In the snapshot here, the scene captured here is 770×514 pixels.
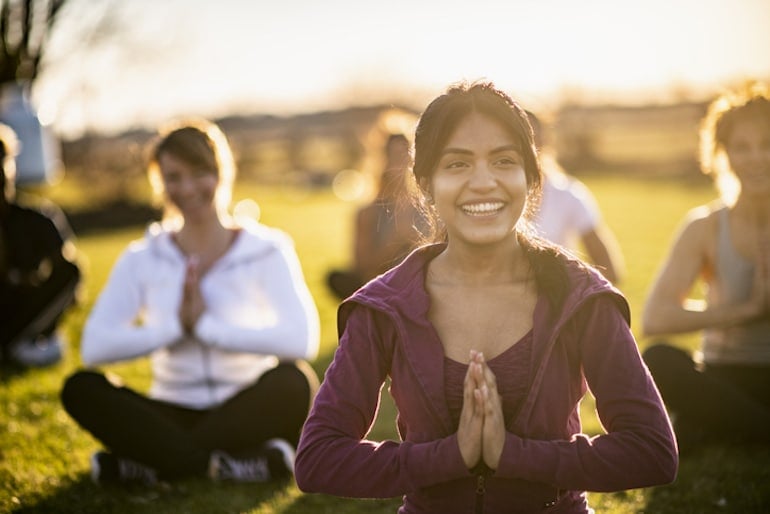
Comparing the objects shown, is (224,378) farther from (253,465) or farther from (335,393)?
(335,393)

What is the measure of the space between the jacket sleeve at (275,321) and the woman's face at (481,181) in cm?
228

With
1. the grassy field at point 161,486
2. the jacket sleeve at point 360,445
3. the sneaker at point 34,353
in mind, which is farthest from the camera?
the sneaker at point 34,353

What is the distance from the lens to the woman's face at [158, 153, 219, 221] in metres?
4.70

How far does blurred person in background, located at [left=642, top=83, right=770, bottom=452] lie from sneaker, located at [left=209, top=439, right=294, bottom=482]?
2128mm

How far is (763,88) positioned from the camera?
459cm

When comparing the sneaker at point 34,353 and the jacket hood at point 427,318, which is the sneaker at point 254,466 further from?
the sneaker at point 34,353

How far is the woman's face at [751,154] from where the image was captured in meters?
4.46

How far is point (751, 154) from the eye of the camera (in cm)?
448

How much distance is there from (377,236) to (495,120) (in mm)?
4810

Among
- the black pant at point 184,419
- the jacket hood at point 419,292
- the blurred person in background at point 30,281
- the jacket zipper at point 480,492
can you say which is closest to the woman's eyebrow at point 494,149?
the jacket hood at point 419,292

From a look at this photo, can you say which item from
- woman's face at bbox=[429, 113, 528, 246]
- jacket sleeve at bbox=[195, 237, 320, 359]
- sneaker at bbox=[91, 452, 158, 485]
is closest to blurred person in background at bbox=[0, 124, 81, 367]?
sneaker at bbox=[91, 452, 158, 485]

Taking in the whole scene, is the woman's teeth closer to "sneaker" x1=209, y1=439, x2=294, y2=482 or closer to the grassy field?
the grassy field

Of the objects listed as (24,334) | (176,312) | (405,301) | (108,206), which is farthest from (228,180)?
(108,206)

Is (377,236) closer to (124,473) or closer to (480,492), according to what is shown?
(124,473)
